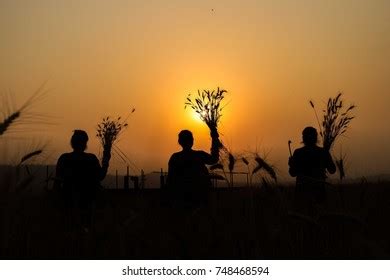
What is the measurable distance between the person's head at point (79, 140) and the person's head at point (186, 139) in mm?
908

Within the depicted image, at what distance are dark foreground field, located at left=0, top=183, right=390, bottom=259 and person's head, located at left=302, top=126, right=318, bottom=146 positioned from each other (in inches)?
104

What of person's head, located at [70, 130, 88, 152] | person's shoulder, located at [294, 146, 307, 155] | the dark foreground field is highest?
person's head, located at [70, 130, 88, 152]

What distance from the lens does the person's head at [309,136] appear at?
19.0 ft

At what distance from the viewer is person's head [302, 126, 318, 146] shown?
19.0ft

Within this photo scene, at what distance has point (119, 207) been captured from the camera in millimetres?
3383

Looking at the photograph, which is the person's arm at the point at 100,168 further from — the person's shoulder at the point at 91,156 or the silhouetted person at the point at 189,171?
the silhouetted person at the point at 189,171

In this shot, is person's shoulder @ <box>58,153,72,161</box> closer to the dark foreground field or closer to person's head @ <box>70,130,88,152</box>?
person's head @ <box>70,130,88,152</box>

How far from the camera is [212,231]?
8.94 feet

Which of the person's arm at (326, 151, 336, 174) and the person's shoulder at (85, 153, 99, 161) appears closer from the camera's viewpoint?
the person's arm at (326, 151, 336, 174)

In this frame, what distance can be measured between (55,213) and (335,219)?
1505 millimetres

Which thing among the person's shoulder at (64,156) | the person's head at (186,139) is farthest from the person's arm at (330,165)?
the person's shoulder at (64,156)

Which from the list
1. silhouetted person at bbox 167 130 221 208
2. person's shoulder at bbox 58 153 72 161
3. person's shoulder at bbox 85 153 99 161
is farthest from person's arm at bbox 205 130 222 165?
person's shoulder at bbox 58 153 72 161
